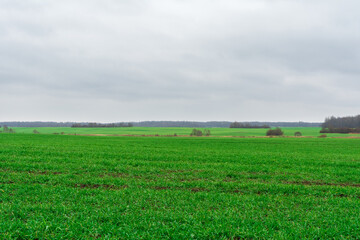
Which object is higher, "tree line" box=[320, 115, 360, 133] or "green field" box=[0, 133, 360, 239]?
"tree line" box=[320, 115, 360, 133]

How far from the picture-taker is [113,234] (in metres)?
6.54

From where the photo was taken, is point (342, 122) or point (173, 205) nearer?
point (173, 205)

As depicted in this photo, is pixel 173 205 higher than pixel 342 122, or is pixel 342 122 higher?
pixel 342 122

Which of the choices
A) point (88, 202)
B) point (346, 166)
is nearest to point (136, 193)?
point (88, 202)

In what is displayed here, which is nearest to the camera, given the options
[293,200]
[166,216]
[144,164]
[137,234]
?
[137,234]

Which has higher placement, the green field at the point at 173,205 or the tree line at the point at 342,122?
the tree line at the point at 342,122

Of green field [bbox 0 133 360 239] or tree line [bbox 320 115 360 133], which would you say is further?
tree line [bbox 320 115 360 133]

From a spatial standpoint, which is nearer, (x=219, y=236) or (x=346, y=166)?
(x=219, y=236)

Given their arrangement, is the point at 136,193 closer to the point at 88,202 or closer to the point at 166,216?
the point at 88,202

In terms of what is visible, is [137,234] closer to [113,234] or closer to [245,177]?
[113,234]

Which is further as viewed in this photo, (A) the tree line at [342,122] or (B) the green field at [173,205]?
(A) the tree line at [342,122]

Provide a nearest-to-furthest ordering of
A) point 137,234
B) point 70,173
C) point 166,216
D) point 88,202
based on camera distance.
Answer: point 137,234, point 166,216, point 88,202, point 70,173

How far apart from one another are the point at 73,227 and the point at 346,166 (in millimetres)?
21344

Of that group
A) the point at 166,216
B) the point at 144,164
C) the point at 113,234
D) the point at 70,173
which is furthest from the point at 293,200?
the point at 70,173
